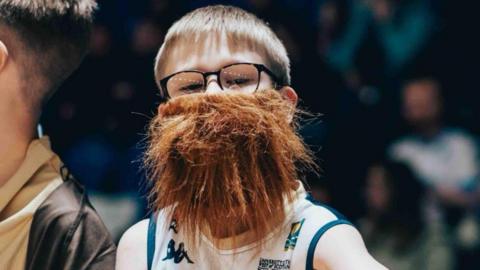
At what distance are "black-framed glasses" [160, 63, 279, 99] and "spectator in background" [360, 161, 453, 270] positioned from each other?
2199mm

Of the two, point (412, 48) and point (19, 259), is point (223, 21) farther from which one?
point (412, 48)

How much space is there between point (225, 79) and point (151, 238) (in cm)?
35

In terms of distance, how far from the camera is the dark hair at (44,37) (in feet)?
6.64

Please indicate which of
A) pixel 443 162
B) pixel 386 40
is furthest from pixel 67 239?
pixel 386 40

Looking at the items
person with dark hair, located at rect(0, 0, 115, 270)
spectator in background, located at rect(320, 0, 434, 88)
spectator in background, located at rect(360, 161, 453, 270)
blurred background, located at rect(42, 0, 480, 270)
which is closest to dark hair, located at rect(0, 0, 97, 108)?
person with dark hair, located at rect(0, 0, 115, 270)

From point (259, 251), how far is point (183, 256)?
0.16 m

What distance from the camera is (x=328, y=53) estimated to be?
4.99 m

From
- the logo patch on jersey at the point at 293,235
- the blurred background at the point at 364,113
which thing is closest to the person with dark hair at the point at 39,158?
the logo patch on jersey at the point at 293,235

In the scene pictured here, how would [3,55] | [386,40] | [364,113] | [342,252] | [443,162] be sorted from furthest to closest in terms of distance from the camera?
1. [386,40]
2. [364,113]
3. [443,162]
4. [3,55]
5. [342,252]

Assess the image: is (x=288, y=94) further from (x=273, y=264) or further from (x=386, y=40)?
(x=386, y=40)

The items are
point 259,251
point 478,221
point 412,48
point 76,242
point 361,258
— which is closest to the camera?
point 361,258

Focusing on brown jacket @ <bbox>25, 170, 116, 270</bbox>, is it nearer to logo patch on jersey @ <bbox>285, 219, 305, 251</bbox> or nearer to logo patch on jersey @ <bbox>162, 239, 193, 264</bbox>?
logo patch on jersey @ <bbox>162, 239, 193, 264</bbox>

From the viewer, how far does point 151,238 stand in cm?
188

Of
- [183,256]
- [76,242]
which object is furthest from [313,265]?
[76,242]
